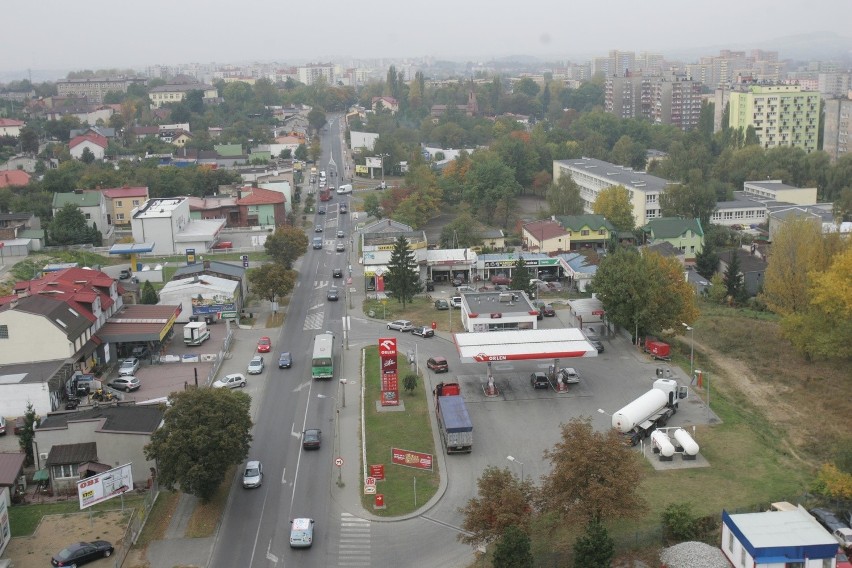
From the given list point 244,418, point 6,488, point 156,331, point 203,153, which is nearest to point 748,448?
point 244,418

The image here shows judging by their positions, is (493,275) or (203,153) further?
(203,153)

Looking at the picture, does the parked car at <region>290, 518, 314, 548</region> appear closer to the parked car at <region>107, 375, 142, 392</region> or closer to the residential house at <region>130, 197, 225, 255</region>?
the parked car at <region>107, 375, 142, 392</region>

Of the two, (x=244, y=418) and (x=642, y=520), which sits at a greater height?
(x=244, y=418)

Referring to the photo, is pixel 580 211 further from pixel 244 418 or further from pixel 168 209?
pixel 244 418

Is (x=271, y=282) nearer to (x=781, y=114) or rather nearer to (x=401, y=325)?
(x=401, y=325)

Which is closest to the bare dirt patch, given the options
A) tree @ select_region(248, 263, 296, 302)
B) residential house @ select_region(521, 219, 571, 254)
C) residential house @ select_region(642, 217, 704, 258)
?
tree @ select_region(248, 263, 296, 302)

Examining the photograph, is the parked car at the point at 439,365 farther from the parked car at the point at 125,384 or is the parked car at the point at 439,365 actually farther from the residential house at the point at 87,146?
the residential house at the point at 87,146
